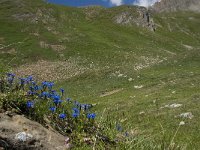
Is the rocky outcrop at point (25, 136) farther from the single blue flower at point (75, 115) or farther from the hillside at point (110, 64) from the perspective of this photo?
the hillside at point (110, 64)

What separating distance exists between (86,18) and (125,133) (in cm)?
9977

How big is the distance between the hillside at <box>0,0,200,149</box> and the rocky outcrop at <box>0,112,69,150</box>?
4.27 feet

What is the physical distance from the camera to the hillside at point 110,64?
18.4 meters

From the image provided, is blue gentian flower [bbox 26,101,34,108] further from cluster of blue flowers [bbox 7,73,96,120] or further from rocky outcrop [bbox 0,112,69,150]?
rocky outcrop [bbox 0,112,69,150]

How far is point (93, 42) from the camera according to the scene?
254 feet

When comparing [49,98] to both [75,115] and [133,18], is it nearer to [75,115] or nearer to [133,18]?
[75,115]

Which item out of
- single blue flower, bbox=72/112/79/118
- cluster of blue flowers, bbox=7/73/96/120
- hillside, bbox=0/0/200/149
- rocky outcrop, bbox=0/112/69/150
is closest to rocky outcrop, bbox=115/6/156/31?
hillside, bbox=0/0/200/149

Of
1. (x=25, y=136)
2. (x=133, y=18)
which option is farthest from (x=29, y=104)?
(x=133, y=18)

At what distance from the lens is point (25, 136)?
7355mm

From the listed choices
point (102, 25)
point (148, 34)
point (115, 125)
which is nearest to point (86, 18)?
point (102, 25)

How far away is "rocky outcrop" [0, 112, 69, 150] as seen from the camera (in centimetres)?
725

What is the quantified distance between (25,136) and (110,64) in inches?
2149

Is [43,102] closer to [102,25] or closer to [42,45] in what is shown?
[42,45]

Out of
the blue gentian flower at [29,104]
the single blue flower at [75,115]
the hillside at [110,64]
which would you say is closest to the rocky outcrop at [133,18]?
the hillside at [110,64]
